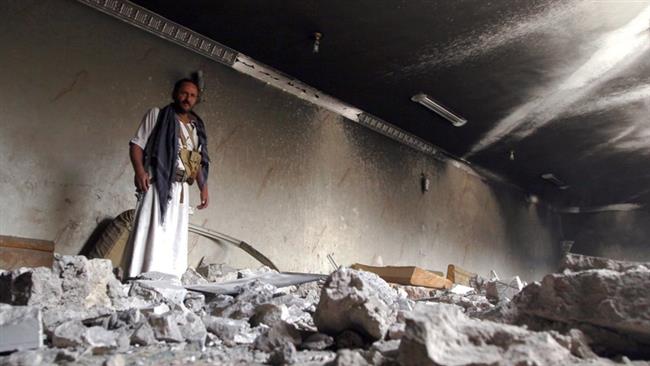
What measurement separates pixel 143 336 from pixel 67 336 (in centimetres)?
21

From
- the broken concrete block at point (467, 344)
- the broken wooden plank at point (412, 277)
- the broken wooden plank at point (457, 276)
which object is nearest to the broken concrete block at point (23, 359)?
the broken concrete block at point (467, 344)

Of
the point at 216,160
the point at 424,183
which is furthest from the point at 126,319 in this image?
the point at 424,183

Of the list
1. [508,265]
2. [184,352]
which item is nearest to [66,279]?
[184,352]

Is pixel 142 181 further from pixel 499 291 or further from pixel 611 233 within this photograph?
pixel 611 233

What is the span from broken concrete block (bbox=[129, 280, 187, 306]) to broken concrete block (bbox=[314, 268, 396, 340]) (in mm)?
1031

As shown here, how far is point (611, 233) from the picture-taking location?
38.0 ft

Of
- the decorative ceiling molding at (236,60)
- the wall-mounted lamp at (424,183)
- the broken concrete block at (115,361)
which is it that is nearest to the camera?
the broken concrete block at (115,361)

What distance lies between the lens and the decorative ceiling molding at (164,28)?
4.18m

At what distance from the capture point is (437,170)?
812 cm

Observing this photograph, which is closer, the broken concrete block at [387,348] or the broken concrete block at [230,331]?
the broken concrete block at [387,348]

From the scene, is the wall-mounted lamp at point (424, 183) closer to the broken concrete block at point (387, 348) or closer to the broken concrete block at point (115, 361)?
the broken concrete block at point (387, 348)

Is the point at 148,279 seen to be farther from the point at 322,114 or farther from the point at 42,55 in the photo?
the point at 322,114

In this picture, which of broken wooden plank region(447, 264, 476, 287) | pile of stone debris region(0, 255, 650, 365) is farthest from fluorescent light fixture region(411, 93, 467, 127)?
pile of stone debris region(0, 255, 650, 365)

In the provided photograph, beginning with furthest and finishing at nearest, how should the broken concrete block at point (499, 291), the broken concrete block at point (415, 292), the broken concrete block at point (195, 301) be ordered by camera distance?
1. the broken concrete block at point (415, 292)
2. the broken concrete block at point (499, 291)
3. the broken concrete block at point (195, 301)
